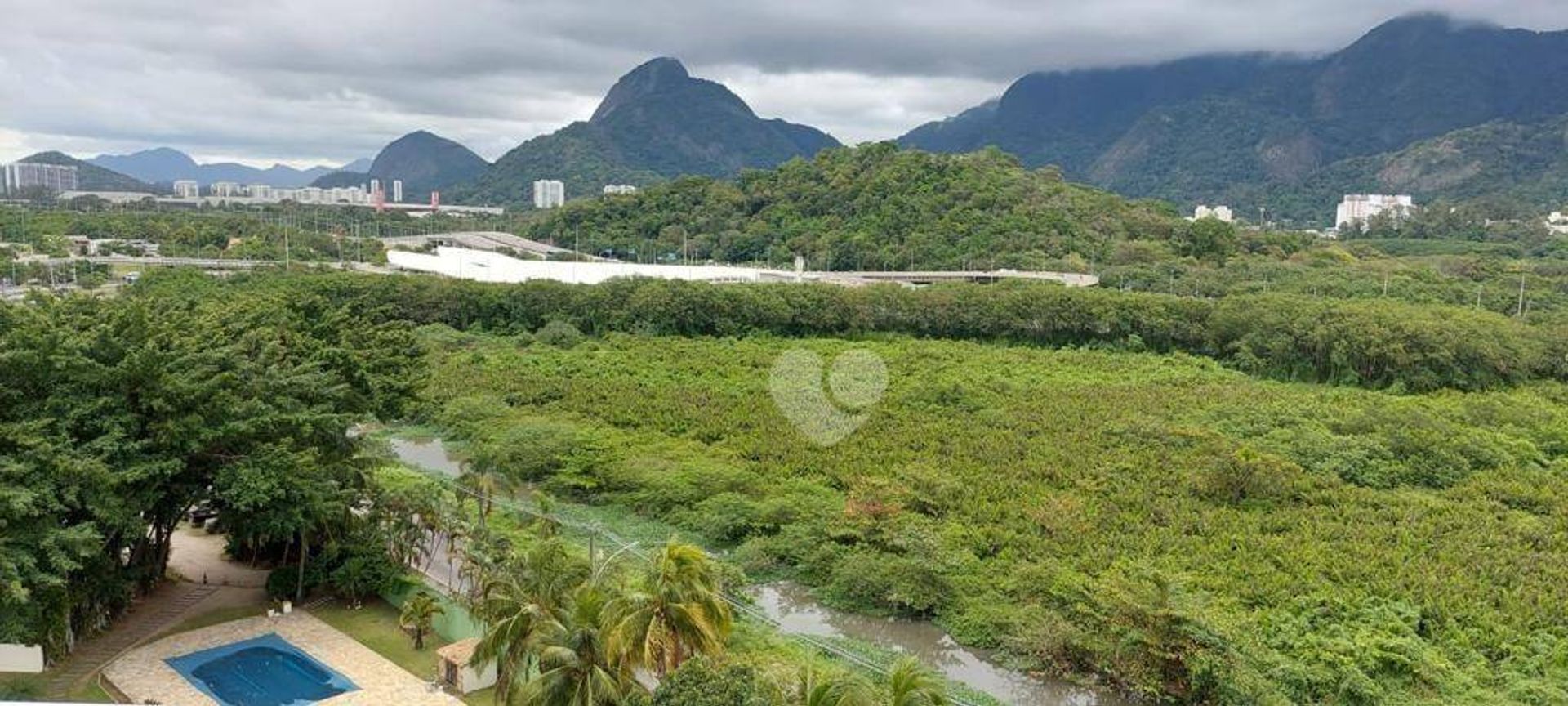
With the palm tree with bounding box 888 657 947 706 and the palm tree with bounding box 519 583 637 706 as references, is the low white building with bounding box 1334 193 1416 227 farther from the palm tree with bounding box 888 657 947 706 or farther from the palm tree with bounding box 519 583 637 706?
the palm tree with bounding box 519 583 637 706

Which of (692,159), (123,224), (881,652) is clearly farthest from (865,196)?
(692,159)

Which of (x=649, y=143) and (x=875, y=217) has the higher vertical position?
(x=649, y=143)

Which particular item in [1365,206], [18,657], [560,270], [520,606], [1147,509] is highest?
[1365,206]

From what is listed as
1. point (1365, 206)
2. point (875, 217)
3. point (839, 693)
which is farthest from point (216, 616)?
point (1365, 206)

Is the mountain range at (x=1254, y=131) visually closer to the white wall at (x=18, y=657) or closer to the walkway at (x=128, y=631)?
the walkway at (x=128, y=631)

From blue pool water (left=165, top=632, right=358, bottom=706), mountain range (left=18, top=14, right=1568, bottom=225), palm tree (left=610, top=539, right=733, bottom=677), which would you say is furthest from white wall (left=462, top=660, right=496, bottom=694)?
mountain range (left=18, top=14, right=1568, bottom=225)

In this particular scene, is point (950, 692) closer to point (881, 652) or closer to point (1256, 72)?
point (881, 652)

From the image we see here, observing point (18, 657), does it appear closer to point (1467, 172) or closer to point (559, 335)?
point (559, 335)
